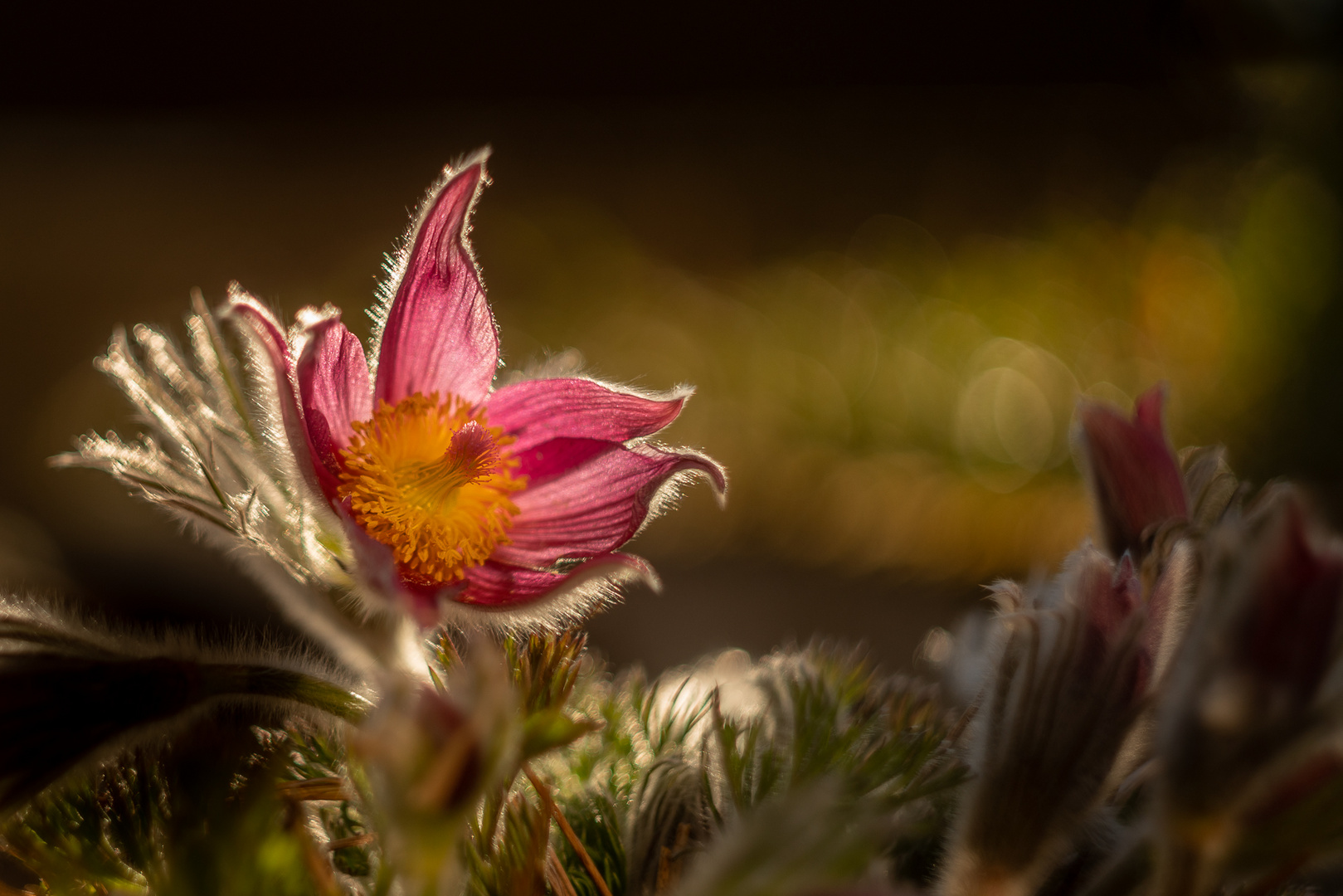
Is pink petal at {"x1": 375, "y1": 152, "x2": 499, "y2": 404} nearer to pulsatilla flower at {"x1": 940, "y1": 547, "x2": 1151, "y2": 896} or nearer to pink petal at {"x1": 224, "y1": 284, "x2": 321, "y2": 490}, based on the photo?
pink petal at {"x1": 224, "y1": 284, "x2": 321, "y2": 490}

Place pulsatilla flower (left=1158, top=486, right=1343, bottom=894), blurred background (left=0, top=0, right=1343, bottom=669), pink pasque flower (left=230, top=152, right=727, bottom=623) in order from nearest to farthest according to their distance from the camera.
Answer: pulsatilla flower (left=1158, top=486, right=1343, bottom=894) → pink pasque flower (left=230, top=152, right=727, bottom=623) → blurred background (left=0, top=0, right=1343, bottom=669)

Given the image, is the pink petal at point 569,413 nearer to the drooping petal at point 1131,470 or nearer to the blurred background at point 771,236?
the drooping petal at point 1131,470

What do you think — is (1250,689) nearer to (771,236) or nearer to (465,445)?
(465,445)

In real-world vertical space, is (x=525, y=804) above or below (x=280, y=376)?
below

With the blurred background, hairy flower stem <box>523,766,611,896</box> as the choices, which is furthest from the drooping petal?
the blurred background

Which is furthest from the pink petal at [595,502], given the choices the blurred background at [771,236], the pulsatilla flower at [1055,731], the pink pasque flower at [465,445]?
the blurred background at [771,236]

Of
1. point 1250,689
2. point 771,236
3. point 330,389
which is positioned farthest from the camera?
point 771,236

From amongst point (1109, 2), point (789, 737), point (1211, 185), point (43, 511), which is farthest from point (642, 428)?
point (43, 511)

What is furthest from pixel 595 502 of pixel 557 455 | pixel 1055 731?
pixel 1055 731
